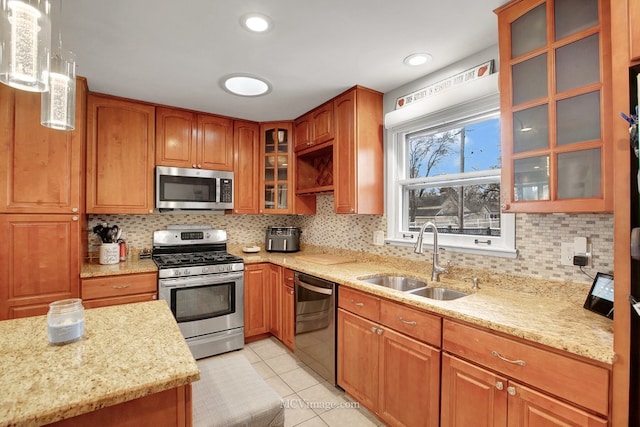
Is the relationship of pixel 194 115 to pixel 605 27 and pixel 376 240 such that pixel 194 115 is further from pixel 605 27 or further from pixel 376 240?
pixel 605 27

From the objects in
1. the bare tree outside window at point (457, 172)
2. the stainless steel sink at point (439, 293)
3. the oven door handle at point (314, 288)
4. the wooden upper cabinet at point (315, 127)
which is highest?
the wooden upper cabinet at point (315, 127)

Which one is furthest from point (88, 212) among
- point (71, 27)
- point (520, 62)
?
point (520, 62)

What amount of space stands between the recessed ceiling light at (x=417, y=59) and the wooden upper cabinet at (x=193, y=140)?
202 cm

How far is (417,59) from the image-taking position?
2.12 metres

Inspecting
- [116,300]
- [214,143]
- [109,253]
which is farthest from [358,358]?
[214,143]

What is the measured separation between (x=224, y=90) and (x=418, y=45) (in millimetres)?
1581

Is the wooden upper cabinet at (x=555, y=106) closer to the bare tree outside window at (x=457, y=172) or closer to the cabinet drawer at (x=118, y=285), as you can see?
the bare tree outside window at (x=457, y=172)

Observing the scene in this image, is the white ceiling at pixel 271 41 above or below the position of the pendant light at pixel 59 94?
above

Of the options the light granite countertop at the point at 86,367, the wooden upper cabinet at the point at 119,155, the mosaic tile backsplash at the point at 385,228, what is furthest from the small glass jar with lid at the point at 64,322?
the mosaic tile backsplash at the point at 385,228

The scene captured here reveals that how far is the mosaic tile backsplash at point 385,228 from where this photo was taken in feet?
5.16

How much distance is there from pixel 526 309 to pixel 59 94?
2.23 m

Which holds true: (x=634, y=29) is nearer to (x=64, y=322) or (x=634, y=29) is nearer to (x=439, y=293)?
(x=439, y=293)

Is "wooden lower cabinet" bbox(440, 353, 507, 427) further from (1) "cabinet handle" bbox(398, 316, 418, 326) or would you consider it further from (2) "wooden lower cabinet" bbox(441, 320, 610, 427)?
(1) "cabinet handle" bbox(398, 316, 418, 326)

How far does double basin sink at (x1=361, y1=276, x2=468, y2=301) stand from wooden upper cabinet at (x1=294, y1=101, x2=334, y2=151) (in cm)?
136
